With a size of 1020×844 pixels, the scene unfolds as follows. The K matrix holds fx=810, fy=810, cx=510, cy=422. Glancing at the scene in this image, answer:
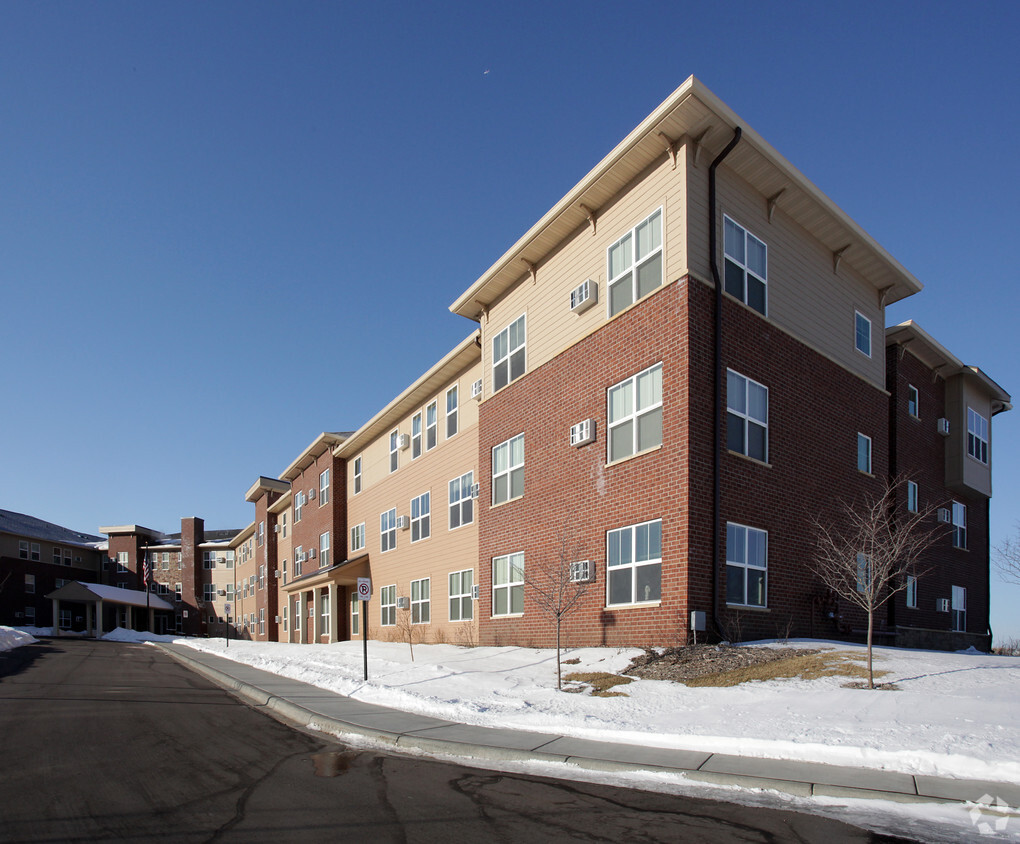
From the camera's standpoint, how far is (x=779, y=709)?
34.5 ft

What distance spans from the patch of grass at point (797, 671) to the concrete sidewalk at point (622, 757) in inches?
150

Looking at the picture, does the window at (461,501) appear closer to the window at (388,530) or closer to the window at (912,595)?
the window at (388,530)

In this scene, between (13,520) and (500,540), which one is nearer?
(500,540)

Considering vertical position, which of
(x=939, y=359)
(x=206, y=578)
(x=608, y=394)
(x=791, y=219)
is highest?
A: (x=791, y=219)

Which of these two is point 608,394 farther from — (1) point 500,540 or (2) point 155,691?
(2) point 155,691

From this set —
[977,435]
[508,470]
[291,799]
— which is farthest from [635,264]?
[977,435]

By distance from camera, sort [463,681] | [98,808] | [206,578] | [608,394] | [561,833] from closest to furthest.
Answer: [561,833] → [98,808] → [463,681] → [608,394] → [206,578]

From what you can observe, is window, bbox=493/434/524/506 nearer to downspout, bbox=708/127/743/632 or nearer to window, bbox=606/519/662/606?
window, bbox=606/519/662/606

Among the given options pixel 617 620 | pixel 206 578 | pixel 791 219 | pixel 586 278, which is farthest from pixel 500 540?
pixel 206 578

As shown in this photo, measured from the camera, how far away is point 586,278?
19.7 metres

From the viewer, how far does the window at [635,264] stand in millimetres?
17484

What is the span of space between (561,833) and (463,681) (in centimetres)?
937

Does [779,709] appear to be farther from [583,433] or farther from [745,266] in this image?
[745,266]

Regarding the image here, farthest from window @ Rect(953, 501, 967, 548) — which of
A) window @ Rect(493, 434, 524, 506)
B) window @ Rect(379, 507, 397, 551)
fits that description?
window @ Rect(379, 507, 397, 551)
